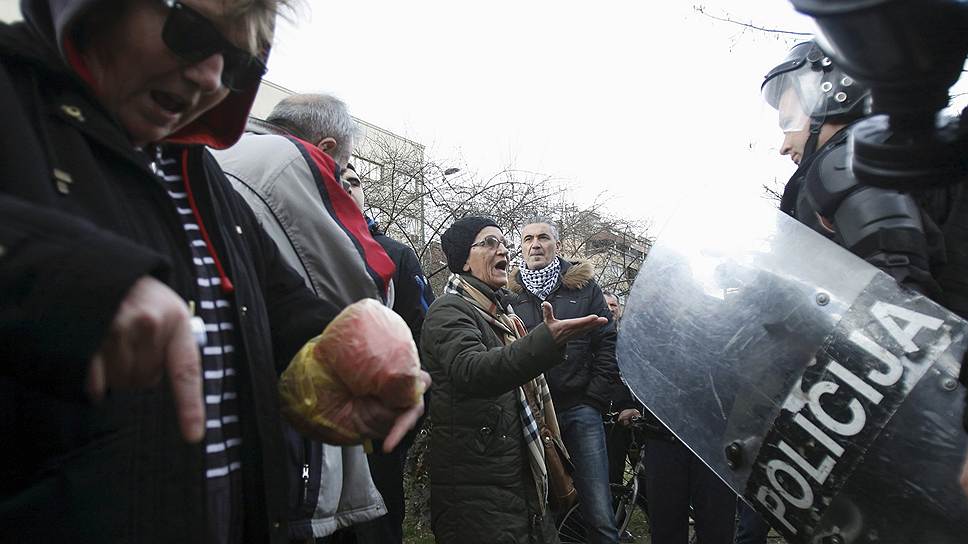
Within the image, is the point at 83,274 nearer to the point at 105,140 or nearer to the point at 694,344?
the point at 105,140

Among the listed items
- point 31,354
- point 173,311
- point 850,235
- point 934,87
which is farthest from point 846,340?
point 31,354

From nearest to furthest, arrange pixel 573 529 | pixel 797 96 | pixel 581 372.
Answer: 1. pixel 797 96
2. pixel 581 372
3. pixel 573 529

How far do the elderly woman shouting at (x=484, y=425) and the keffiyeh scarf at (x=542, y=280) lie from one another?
1.26 metres

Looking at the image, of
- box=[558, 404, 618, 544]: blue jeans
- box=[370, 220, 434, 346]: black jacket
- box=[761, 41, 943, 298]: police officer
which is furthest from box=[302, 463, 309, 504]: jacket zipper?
box=[558, 404, 618, 544]: blue jeans

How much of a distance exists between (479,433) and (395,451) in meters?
0.61

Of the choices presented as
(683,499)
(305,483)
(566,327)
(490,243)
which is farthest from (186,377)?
(683,499)

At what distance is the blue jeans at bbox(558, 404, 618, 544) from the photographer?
13.3ft

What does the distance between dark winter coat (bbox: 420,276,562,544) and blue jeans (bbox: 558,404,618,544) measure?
35.5 inches

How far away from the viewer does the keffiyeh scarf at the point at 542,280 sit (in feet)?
15.3

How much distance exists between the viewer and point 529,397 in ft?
11.4

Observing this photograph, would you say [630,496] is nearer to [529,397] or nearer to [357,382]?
[529,397]

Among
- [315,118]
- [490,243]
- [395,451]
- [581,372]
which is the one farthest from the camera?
[581,372]

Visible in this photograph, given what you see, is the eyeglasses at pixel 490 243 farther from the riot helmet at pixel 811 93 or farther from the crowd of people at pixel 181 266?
the riot helmet at pixel 811 93

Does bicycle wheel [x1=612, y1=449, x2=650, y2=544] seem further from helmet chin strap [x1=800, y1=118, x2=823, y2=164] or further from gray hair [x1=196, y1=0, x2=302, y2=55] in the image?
gray hair [x1=196, y1=0, x2=302, y2=55]
